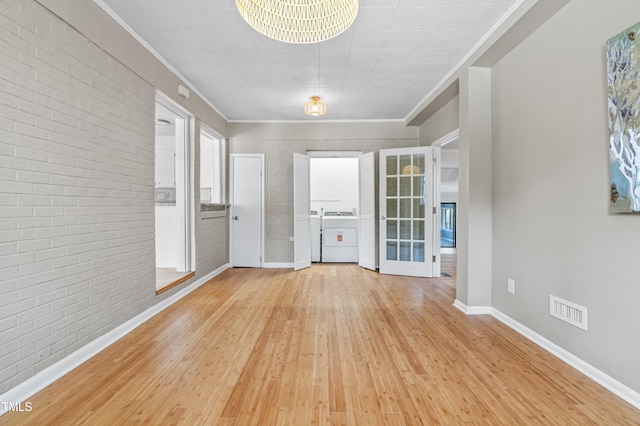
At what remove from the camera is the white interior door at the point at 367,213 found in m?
4.92

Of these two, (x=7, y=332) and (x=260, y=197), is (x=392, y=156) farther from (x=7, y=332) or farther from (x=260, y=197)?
(x=7, y=332)

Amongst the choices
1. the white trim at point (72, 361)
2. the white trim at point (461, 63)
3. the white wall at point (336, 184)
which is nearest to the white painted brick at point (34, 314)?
the white trim at point (72, 361)

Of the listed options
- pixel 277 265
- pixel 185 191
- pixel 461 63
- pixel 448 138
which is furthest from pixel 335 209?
pixel 461 63

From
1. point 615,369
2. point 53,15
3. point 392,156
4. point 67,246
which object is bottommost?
point 615,369

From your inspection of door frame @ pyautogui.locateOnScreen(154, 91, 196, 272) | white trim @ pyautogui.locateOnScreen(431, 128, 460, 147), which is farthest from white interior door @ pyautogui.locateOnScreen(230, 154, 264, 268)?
white trim @ pyautogui.locateOnScreen(431, 128, 460, 147)

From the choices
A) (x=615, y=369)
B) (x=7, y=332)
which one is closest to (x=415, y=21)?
(x=615, y=369)

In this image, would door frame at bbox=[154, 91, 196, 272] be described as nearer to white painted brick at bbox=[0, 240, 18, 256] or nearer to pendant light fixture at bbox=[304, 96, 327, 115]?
pendant light fixture at bbox=[304, 96, 327, 115]

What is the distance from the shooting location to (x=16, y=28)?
157 centimetres

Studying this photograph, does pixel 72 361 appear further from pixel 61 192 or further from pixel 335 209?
pixel 335 209

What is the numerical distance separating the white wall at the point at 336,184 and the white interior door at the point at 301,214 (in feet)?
5.93

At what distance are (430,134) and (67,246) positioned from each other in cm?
444

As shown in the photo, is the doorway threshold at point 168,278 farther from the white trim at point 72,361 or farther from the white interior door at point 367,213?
the white interior door at point 367,213

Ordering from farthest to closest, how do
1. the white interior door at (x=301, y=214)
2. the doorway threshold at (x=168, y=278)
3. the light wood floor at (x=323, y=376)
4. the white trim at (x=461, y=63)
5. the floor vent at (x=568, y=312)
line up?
the white interior door at (x=301, y=214)
the doorway threshold at (x=168, y=278)
the white trim at (x=461, y=63)
the floor vent at (x=568, y=312)
the light wood floor at (x=323, y=376)

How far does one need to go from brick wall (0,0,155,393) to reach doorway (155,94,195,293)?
0.78 meters
